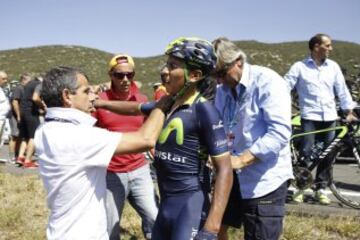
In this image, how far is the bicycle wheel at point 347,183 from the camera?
6641 mm

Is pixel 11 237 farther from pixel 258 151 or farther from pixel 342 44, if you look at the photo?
pixel 342 44

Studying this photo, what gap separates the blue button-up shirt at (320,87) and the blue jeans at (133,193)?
10.5 ft

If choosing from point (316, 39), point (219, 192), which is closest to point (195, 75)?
point (219, 192)

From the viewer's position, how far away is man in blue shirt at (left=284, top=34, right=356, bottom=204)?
22.0 feet

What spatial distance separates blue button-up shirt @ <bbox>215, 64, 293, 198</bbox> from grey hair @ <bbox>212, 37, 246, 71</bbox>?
17 centimetres

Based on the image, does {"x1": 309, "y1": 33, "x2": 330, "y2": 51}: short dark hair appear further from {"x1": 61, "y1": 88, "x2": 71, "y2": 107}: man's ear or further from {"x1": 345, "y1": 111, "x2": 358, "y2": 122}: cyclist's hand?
{"x1": 61, "y1": 88, "x2": 71, "y2": 107}: man's ear

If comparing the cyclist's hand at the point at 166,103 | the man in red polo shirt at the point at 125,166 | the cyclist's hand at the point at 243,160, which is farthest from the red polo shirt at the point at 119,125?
the cyclist's hand at the point at 166,103

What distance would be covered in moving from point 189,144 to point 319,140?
441 centimetres

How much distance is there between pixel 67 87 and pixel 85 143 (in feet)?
1.19

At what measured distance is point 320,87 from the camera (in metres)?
6.78

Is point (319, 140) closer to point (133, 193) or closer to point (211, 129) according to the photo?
point (133, 193)

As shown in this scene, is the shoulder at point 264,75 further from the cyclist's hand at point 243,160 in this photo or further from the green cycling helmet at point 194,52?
the green cycling helmet at point 194,52

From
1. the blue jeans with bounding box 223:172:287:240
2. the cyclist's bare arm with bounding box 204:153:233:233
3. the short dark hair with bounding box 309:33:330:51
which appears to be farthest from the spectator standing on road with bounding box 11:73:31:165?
the cyclist's bare arm with bounding box 204:153:233:233

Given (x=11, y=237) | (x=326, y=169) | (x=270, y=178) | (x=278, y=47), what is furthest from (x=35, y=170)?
(x=278, y=47)
